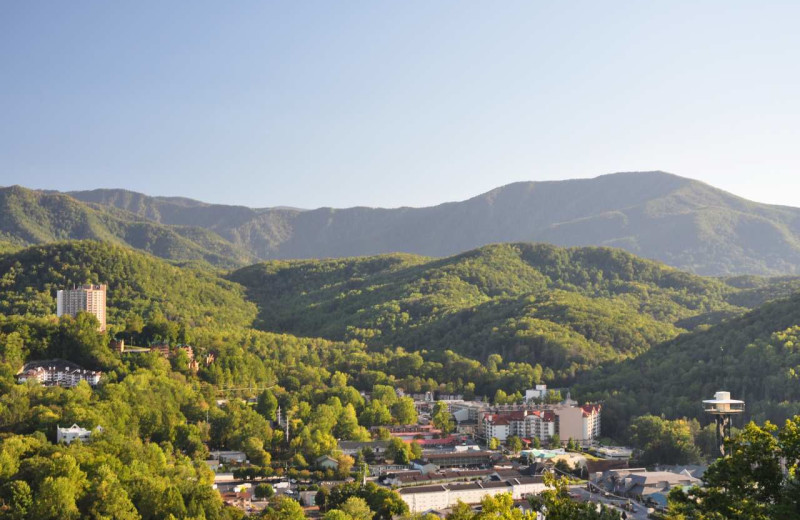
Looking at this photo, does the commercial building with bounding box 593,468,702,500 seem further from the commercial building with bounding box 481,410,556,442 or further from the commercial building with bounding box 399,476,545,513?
the commercial building with bounding box 481,410,556,442

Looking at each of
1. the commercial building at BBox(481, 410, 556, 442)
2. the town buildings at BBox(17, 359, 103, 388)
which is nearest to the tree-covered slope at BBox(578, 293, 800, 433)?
the commercial building at BBox(481, 410, 556, 442)

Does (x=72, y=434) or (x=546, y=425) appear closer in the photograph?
(x=72, y=434)

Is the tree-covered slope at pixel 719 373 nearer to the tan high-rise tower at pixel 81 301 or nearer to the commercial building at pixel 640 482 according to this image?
the commercial building at pixel 640 482

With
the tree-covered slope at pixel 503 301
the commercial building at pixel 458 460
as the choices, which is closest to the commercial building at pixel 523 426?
the commercial building at pixel 458 460

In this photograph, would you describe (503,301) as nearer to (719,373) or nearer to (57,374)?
(719,373)

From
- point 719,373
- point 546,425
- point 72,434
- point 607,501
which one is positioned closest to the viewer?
point 72,434

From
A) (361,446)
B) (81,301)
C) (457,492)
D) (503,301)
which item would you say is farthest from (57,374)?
(503,301)
